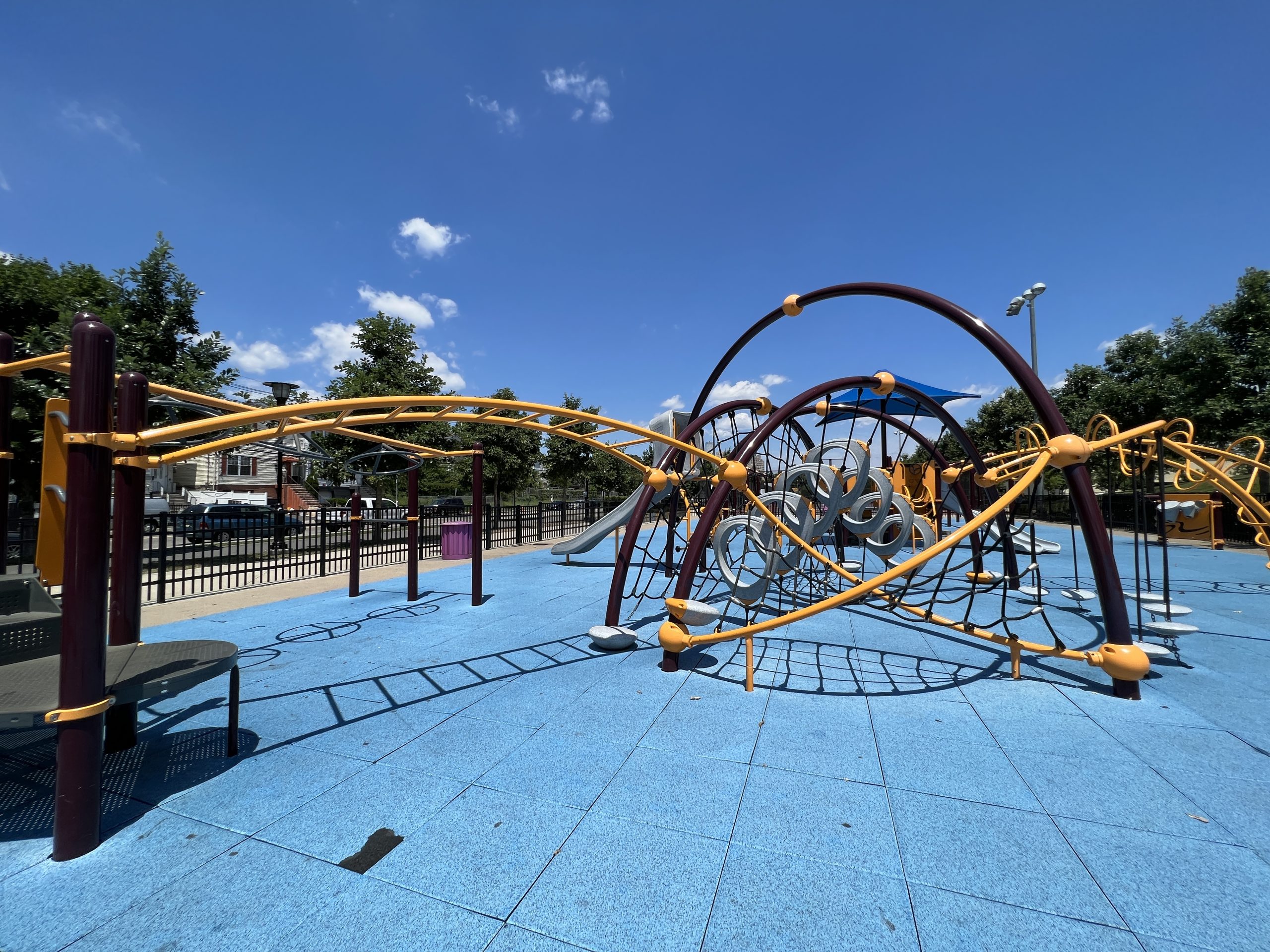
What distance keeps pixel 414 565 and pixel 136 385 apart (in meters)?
5.66

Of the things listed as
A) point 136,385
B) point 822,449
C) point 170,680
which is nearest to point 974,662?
point 822,449

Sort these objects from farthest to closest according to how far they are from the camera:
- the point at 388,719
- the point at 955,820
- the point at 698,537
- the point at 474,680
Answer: the point at 698,537, the point at 474,680, the point at 388,719, the point at 955,820

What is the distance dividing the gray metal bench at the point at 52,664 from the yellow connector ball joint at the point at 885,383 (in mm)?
7586

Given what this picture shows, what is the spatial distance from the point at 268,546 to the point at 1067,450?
18270mm

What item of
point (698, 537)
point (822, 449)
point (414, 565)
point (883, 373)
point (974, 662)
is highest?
point (883, 373)

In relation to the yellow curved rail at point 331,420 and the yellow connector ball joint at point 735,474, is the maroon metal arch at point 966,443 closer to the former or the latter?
the yellow connector ball joint at point 735,474

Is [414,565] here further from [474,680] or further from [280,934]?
[280,934]

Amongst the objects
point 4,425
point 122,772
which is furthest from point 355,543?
point 122,772

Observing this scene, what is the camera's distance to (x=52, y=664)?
11.8 ft

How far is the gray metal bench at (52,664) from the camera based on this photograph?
9.37ft

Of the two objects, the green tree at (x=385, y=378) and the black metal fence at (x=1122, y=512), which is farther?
the green tree at (x=385, y=378)

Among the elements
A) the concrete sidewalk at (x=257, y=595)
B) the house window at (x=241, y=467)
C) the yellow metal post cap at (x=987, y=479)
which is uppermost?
the house window at (x=241, y=467)

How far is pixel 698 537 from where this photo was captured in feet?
19.0

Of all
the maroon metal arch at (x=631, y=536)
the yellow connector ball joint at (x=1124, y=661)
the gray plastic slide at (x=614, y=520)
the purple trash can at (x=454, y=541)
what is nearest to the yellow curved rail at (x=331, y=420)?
the maroon metal arch at (x=631, y=536)
